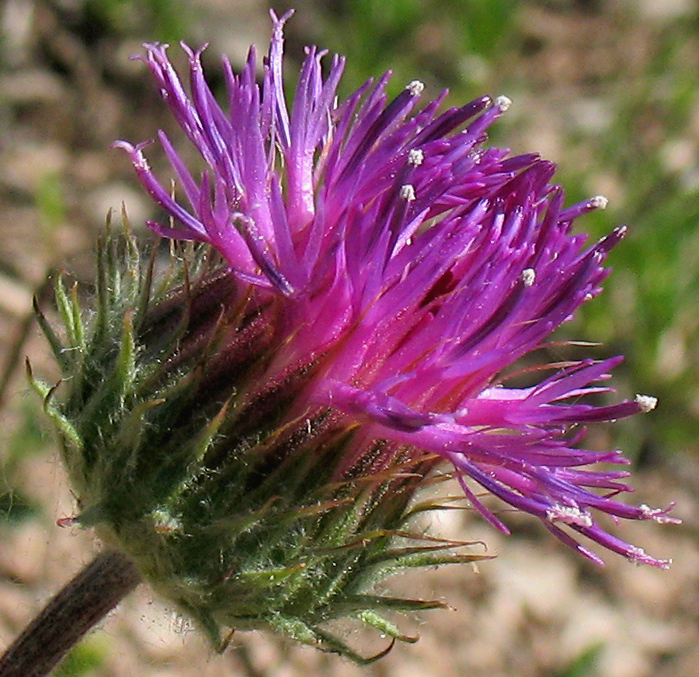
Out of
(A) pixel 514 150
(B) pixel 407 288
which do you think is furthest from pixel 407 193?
(A) pixel 514 150

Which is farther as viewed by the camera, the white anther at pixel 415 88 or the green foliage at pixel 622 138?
the green foliage at pixel 622 138

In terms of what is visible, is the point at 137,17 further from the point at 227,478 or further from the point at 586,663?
Result: the point at 227,478

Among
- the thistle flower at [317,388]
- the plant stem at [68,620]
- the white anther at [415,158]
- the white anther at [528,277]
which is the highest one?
the white anther at [415,158]

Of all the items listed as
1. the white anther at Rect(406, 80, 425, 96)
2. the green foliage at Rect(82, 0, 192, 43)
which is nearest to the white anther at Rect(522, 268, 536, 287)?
the white anther at Rect(406, 80, 425, 96)

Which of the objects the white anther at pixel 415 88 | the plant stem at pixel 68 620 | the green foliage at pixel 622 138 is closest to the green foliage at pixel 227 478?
the plant stem at pixel 68 620

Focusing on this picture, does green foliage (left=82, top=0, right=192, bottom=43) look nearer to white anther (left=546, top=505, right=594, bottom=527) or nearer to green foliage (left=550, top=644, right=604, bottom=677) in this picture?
green foliage (left=550, top=644, right=604, bottom=677)

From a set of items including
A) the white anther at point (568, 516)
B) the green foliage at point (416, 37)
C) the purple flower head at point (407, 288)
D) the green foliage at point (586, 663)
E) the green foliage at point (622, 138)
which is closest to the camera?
the white anther at point (568, 516)

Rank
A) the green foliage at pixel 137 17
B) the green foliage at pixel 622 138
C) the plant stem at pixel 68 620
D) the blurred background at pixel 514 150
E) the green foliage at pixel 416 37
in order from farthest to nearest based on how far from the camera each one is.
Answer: the green foliage at pixel 416 37 < the green foliage at pixel 137 17 < the green foliage at pixel 622 138 < the blurred background at pixel 514 150 < the plant stem at pixel 68 620

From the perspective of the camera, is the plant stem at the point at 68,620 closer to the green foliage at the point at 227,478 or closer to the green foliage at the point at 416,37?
the green foliage at the point at 227,478

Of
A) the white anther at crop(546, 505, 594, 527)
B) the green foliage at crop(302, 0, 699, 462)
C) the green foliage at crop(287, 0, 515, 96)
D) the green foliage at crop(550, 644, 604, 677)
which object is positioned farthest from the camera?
the green foliage at crop(287, 0, 515, 96)
